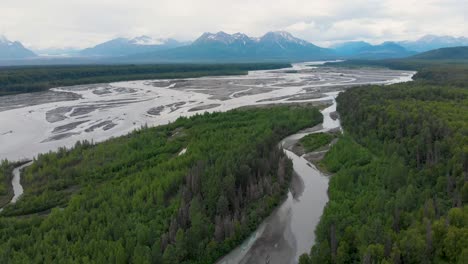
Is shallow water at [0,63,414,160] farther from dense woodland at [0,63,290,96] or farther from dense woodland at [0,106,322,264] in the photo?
dense woodland at [0,106,322,264]

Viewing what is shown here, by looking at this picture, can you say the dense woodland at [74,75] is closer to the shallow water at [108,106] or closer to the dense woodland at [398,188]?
the shallow water at [108,106]

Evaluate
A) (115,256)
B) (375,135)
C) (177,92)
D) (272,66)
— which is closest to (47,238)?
(115,256)

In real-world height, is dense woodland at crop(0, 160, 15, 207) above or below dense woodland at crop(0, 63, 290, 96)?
below

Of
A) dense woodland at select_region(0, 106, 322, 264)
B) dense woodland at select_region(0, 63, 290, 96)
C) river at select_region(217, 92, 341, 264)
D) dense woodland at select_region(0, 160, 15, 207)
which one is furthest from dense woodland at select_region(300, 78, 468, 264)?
dense woodland at select_region(0, 63, 290, 96)

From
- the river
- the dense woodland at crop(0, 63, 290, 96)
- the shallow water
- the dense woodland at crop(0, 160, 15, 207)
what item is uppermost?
the dense woodland at crop(0, 63, 290, 96)

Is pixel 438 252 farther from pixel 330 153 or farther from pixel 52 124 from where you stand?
pixel 52 124

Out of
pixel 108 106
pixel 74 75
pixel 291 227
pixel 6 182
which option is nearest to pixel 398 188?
pixel 291 227
